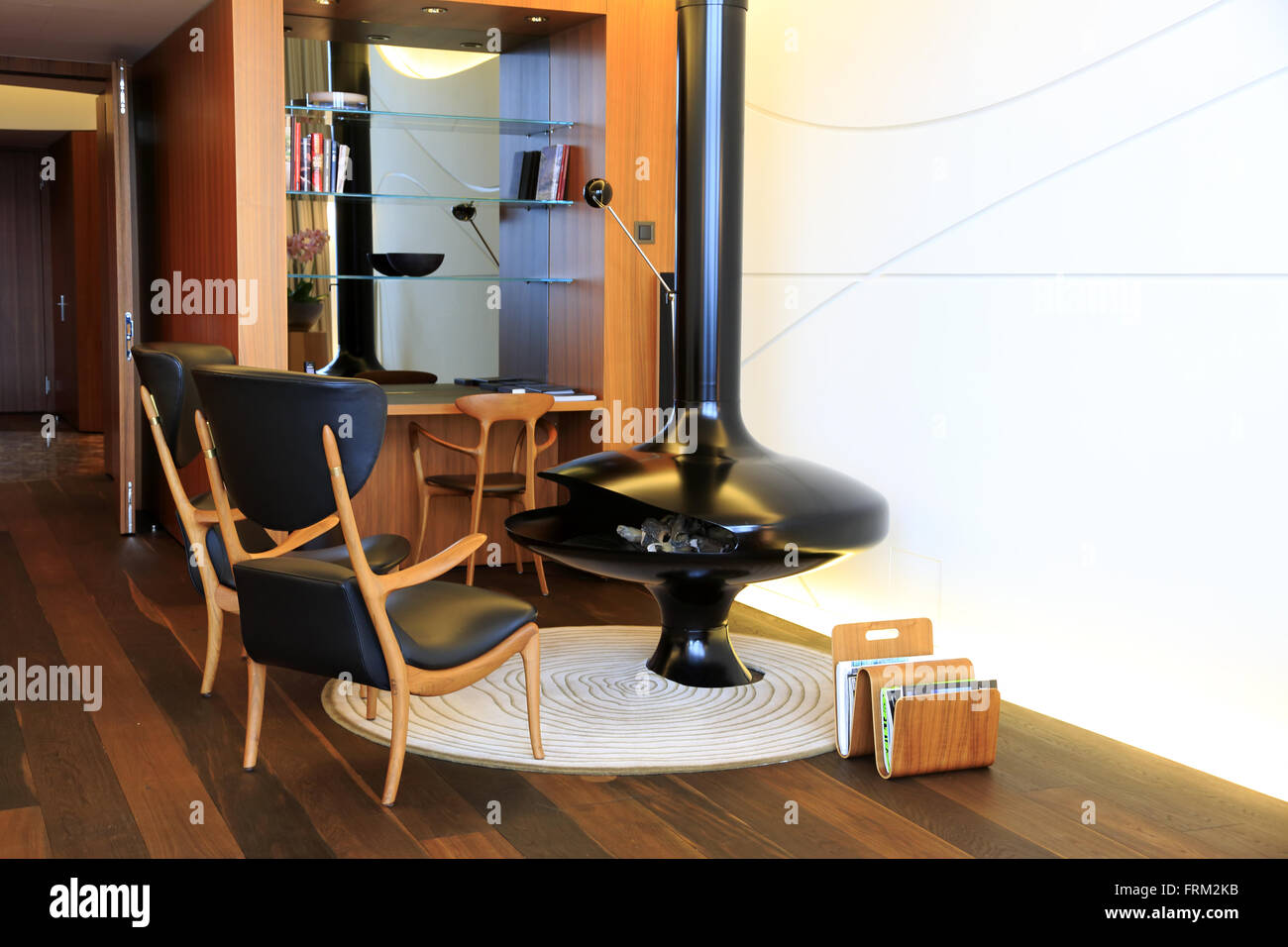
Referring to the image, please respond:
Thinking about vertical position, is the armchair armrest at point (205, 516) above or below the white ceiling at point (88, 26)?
below

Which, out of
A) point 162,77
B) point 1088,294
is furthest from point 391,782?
point 162,77

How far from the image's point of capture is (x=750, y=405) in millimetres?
5656

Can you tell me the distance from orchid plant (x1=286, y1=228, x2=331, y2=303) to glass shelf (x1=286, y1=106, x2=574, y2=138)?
484mm

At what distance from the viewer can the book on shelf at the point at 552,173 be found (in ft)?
19.2

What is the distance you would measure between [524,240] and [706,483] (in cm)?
248

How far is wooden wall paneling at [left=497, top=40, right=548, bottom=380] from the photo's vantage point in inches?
237

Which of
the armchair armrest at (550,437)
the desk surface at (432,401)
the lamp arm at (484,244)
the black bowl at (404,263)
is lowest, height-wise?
the armchair armrest at (550,437)

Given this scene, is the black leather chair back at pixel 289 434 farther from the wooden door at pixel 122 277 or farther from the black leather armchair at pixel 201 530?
the wooden door at pixel 122 277

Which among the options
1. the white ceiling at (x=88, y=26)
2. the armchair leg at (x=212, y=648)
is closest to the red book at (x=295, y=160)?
the white ceiling at (x=88, y=26)

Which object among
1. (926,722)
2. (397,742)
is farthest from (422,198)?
(926,722)

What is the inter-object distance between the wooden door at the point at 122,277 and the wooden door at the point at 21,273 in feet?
20.0

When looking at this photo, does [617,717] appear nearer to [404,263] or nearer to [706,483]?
[706,483]

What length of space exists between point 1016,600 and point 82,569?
158 inches
